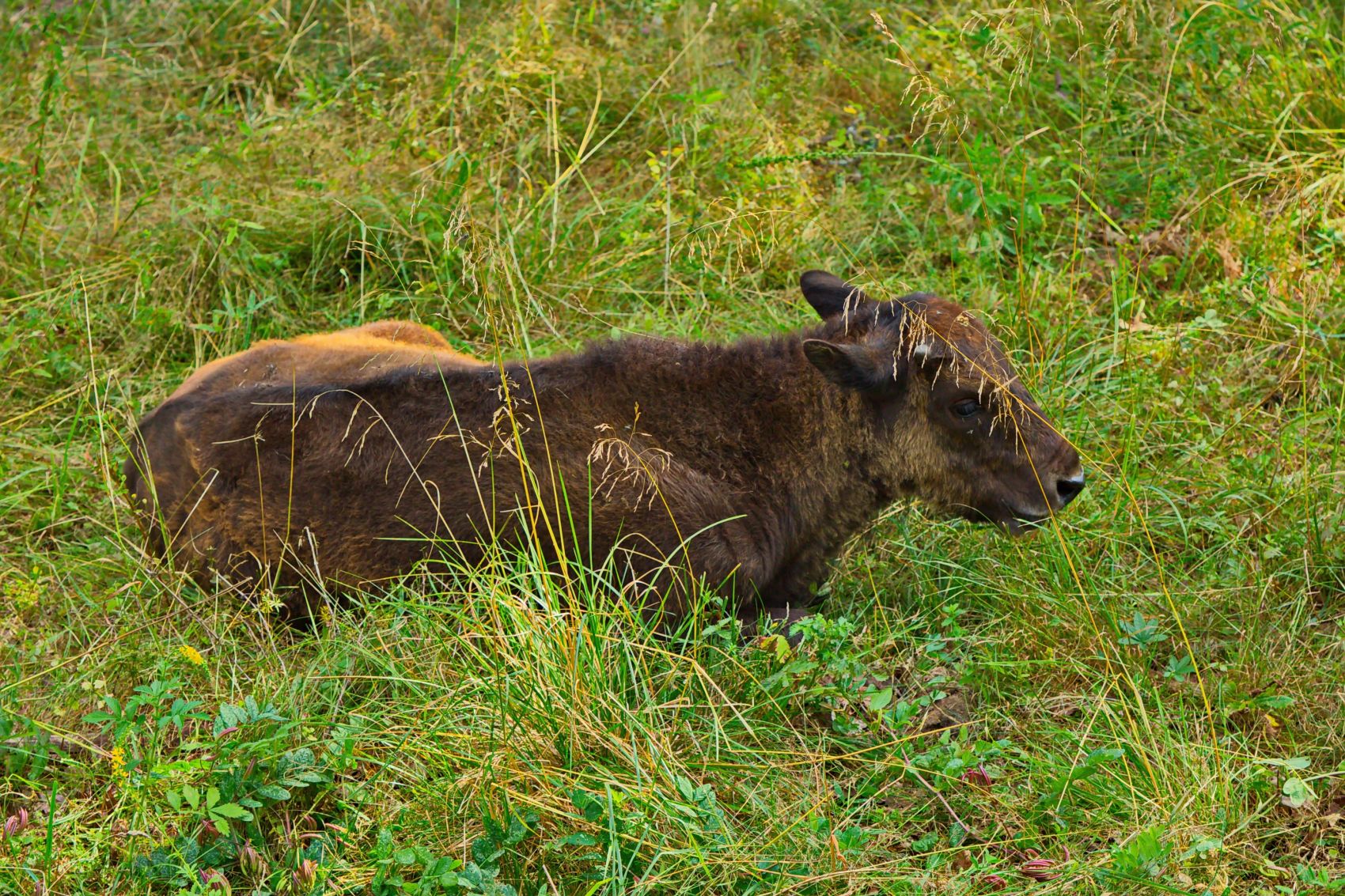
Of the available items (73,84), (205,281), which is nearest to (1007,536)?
(205,281)

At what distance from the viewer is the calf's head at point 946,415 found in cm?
564

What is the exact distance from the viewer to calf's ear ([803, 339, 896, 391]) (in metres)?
5.57

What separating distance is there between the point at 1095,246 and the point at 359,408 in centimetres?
466

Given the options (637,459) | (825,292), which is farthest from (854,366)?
(637,459)

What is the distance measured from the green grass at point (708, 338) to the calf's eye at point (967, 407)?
61 centimetres

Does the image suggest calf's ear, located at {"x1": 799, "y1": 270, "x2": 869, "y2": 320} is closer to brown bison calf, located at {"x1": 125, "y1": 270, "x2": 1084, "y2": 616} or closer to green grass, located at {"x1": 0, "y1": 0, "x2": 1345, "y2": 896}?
brown bison calf, located at {"x1": 125, "y1": 270, "x2": 1084, "y2": 616}

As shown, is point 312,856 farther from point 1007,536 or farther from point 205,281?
point 205,281

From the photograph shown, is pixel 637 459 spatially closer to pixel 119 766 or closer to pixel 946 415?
pixel 946 415

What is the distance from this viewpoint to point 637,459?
5.52 metres

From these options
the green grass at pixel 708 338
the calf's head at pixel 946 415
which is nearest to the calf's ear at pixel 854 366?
the calf's head at pixel 946 415

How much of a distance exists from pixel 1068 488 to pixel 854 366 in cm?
103

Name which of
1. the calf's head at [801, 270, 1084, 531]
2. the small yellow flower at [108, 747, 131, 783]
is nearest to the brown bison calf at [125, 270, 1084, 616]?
the calf's head at [801, 270, 1084, 531]

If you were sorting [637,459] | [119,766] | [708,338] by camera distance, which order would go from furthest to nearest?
[708,338]
[637,459]
[119,766]

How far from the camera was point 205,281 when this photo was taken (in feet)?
25.6
